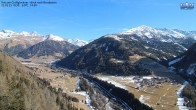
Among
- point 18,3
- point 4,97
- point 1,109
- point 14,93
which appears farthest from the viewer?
point 14,93

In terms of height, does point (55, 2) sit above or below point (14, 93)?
above

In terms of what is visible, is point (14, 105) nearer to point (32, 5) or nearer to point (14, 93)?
point (14, 93)

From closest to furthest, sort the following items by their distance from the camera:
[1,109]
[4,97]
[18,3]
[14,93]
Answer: [18,3] < [1,109] < [4,97] < [14,93]

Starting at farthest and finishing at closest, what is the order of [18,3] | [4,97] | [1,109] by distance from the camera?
[4,97]
[1,109]
[18,3]

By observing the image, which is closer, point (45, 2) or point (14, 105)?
point (45, 2)

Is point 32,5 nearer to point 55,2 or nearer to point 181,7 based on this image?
point 55,2

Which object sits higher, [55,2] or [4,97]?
[55,2]

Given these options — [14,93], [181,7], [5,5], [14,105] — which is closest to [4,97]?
[14,105]

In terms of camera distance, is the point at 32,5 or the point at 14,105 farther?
the point at 14,105

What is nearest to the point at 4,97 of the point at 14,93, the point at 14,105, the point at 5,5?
the point at 14,105
